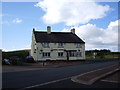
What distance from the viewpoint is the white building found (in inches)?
1881

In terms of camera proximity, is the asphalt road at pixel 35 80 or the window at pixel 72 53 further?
the window at pixel 72 53

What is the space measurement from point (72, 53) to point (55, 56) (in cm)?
458

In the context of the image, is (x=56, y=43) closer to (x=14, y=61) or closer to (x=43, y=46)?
(x=43, y=46)

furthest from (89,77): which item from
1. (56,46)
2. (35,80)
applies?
(56,46)

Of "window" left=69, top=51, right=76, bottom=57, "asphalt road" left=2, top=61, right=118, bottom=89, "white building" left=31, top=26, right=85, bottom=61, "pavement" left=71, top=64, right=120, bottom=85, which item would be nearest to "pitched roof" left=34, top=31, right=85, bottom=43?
"white building" left=31, top=26, right=85, bottom=61

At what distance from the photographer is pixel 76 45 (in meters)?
51.0

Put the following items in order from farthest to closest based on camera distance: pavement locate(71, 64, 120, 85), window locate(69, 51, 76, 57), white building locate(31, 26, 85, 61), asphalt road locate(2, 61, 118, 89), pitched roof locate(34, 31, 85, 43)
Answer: window locate(69, 51, 76, 57) → pitched roof locate(34, 31, 85, 43) → white building locate(31, 26, 85, 61) → pavement locate(71, 64, 120, 85) → asphalt road locate(2, 61, 118, 89)

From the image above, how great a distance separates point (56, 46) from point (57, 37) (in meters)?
2.88

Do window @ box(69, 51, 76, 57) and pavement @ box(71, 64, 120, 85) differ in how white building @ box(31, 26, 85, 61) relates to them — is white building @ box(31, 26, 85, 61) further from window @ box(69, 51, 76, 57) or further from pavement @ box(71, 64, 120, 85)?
pavement @ box(71, 64, 120, 85)

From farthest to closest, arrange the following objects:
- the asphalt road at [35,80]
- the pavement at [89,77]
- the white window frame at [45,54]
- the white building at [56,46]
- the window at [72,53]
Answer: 1. the window at [72,53]
2. the white window frame at [45,54]
3. the white building at [56,46]
4. the pavement at [89,77]
5. the asphalt road at [35,80]

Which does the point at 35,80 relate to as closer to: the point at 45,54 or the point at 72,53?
the point at 45,54

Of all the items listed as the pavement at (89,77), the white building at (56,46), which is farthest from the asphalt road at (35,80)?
the white building at (56,46)

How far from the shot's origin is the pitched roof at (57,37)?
1932 inches

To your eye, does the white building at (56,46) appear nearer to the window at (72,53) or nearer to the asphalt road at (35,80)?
the window at (72,53)
